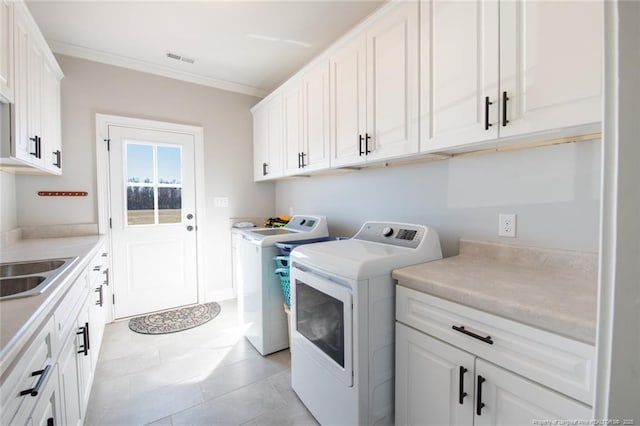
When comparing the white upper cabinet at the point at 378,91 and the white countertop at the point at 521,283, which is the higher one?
the white upper cabinet at the point at 378,91

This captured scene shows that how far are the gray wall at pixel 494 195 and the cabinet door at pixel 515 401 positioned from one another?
727mm

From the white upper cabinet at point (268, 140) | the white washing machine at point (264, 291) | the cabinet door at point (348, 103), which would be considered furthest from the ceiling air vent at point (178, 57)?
the white washing machine at point (264, 291)

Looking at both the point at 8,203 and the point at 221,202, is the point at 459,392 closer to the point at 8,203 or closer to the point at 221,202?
the point at 221,202

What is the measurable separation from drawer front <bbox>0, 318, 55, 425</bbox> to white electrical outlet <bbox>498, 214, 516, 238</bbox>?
1.89 metres

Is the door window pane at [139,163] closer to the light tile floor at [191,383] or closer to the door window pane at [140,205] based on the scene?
the door window pane at [140,205]

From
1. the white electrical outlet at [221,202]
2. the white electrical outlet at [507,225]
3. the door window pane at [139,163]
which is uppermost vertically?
the door window pane at [139,163]

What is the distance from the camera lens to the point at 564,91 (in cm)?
104

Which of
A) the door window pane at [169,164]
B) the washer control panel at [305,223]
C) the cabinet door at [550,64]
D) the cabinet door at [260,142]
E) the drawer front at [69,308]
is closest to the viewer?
the cabinet door at [550,64]

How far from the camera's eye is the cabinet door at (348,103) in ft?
6.27

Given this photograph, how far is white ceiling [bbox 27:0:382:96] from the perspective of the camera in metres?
2.07

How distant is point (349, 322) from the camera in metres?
1.30

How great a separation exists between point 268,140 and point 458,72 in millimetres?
2200

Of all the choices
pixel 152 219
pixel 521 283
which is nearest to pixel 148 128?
pixel 152 219

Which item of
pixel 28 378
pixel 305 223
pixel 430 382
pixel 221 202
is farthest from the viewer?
pixel 221 202
